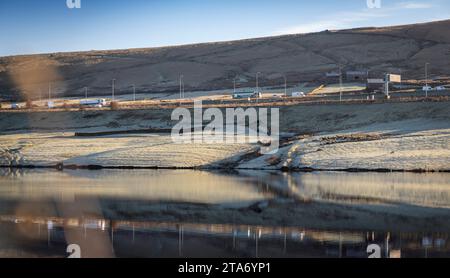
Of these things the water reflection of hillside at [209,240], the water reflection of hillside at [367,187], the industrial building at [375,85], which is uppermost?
the industrial building at [375,85]

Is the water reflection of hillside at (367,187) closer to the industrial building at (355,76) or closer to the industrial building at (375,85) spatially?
the industrial building at (375,85)

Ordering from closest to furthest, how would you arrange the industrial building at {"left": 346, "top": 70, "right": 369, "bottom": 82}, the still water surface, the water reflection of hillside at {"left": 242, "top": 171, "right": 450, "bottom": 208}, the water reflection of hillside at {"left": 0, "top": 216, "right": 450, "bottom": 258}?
the water reflection of hillside at {"left": 0, "top": 216, "right": 450, "bottom": 258}
the still water surface
the water reflection of hillside at {"left": 242, "top": 171, "right": 450, "bottom": 208}
the industrial building at {"left": 346, "top": 70, "right": 369, "bottom": 82}

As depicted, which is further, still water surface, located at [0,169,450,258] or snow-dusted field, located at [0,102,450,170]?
snow-dusted field, located at [0,102,450,170]

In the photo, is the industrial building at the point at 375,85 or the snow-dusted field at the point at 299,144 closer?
the snow-dusted field at the point at 299,144

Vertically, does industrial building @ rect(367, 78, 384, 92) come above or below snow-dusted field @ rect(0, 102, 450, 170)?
above

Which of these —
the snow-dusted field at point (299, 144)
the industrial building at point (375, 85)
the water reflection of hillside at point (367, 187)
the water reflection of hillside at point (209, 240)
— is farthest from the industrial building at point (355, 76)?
the water reflection of hillside at point (209, 240)

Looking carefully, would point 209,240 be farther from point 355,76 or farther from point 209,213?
point 355,76

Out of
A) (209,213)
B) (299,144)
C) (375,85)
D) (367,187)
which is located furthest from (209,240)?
(375,85)

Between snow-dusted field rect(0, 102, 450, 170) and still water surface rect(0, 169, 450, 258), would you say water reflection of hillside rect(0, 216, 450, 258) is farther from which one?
snow-dusted field rect(0, 102, 450, 170)

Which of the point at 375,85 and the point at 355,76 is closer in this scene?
the point at 375,85

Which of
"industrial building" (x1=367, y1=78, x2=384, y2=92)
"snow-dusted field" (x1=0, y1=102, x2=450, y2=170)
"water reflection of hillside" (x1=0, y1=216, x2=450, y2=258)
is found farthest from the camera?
"industrial building" (x1=367, y1=78, x2=384, y2=92)

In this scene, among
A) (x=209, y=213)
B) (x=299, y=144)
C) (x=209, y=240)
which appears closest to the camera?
(x=209, y=240)

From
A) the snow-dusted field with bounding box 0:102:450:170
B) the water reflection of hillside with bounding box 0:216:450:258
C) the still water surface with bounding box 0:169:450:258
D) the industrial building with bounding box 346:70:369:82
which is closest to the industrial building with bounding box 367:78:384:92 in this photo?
the industrial building with bounding box 346:70:369:82
